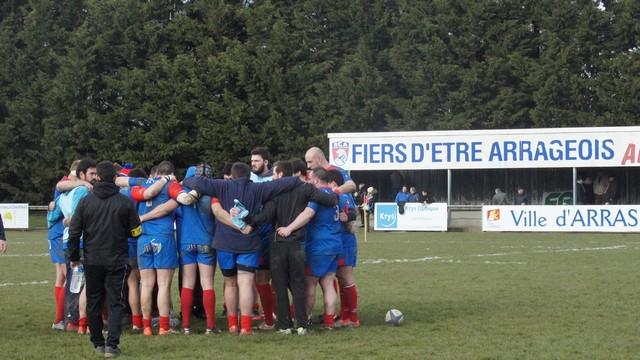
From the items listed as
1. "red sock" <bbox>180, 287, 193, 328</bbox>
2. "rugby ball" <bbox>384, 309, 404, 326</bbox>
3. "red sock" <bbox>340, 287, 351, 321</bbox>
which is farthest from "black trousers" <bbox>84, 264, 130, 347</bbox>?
"rugby ball" <bbox>384, 309, 404, 326</bbox>

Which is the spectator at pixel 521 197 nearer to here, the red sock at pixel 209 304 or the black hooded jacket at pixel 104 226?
the red sock at pixel 209 304

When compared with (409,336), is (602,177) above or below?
above

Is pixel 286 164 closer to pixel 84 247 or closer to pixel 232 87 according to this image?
pixel 84 247

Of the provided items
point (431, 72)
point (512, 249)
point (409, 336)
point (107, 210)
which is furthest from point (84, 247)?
point (431, 72)

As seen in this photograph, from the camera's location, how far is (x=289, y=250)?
38.1 ft

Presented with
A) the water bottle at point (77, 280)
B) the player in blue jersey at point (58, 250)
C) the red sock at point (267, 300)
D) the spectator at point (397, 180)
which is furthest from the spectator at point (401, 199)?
the water bottle at point (77, 280)

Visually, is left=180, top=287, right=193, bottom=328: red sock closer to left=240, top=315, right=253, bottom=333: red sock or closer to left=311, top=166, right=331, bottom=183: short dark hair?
left=240, top=315, right=253, bottom=333: red sock

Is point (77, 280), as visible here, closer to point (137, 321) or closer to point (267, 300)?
point (137, 321)

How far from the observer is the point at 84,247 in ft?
33.9

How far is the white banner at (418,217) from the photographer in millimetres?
36781

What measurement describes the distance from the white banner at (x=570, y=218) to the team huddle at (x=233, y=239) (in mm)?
23712

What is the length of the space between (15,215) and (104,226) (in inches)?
1274

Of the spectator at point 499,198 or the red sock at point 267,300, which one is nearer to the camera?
the red sock at point 267,300

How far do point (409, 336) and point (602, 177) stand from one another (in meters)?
27.6
